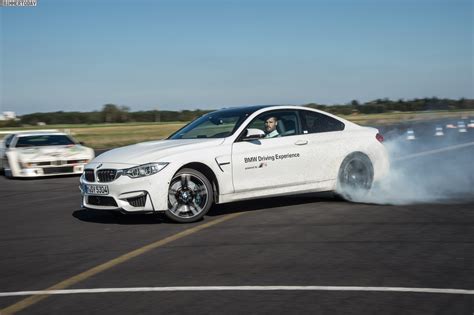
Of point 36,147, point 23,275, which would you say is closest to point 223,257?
point 23,275

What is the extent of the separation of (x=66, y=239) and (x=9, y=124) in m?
67.1

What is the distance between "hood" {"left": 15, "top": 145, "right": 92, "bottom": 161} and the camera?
52.3 feet

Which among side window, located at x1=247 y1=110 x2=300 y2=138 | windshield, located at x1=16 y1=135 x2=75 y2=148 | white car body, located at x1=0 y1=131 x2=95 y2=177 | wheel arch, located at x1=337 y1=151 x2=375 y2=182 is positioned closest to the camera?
side window, located at x1=247 y1=110 x2=300 y2=138

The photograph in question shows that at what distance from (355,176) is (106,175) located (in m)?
3.96

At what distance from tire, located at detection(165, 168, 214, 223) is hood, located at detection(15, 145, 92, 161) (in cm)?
860

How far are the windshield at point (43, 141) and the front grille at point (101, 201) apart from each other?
8.98 m

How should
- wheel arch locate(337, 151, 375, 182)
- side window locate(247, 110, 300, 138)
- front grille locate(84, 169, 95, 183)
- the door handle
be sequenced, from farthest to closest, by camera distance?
1. wheel arch locate(337, 151, 375, 182)
2. the door handle
3. side window locate(247, 110, 300, 138)
4. front grille locate(84, 169, 95, 183)

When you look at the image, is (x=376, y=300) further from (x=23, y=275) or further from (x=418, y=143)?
(x=418, y=143)

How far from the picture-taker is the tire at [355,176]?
983 cm

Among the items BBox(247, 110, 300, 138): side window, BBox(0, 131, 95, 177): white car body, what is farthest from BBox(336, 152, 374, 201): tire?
BBox(0, 131, 95, 177): white car body

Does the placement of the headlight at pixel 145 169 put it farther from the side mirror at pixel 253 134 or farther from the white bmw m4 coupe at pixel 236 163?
the side mirror at pixel 253 134

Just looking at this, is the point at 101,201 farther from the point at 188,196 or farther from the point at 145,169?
the point at 188,196

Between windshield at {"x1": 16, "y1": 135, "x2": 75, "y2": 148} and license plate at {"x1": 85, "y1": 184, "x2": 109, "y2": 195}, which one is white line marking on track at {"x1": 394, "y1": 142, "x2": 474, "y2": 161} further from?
windshield at {"x1": 16, "y1": 135, "x2": 75, "y2": 148}

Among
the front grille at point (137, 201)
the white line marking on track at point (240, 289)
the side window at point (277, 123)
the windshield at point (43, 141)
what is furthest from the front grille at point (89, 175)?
the windshield at point (43, 141)
